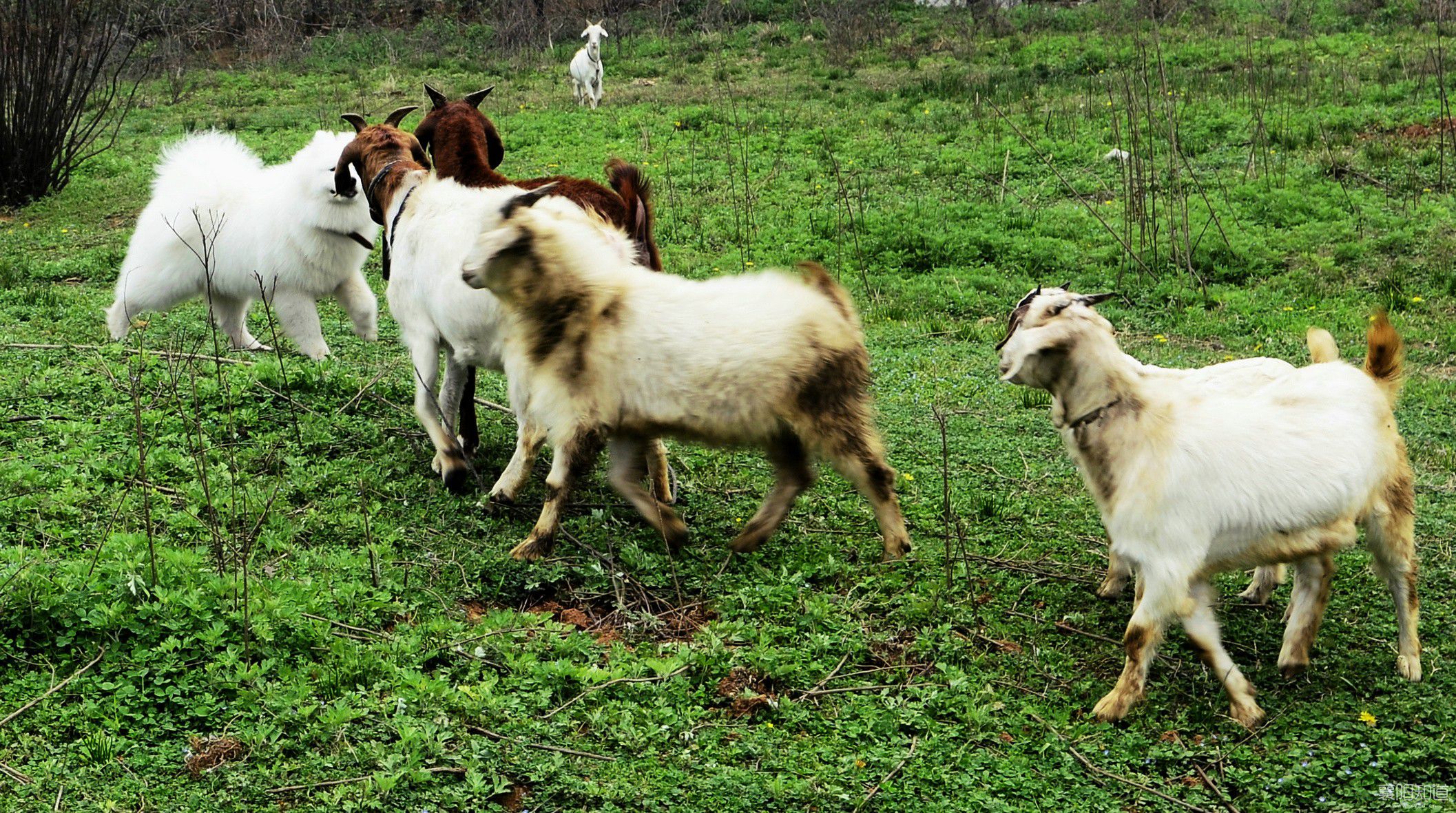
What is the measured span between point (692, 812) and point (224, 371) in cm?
431

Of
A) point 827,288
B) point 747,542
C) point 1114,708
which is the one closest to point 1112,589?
point 1114,708

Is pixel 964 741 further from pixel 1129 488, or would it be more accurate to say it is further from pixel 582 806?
pixel 582 806

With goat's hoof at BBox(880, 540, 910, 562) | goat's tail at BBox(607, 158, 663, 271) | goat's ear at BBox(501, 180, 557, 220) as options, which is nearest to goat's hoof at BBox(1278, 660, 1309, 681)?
goat's hoof at BBox(880, 540, 910, 562)

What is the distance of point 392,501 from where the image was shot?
579cm

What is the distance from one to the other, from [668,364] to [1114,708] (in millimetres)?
2057

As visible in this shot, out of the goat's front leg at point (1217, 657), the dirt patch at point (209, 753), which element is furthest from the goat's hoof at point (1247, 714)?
the dirt patch at point (209, 753)

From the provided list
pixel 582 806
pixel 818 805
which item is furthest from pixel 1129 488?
pixel 582 806

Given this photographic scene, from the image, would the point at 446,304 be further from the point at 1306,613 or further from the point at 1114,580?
the point at 1306,613

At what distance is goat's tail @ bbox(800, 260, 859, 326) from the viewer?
5199 mm

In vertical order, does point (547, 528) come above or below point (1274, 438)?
below

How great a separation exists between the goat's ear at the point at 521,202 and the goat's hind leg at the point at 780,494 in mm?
1425

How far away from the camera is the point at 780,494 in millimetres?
5430

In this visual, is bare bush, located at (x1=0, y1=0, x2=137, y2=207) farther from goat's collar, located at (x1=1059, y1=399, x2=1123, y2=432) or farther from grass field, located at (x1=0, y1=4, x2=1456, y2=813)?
goat's collar, located at (x1=1059, y1=399, x2=1123, y2=432)

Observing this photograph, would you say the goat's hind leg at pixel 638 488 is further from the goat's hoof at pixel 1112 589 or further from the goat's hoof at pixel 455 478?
the goat's hoof at pixel 1112 589
